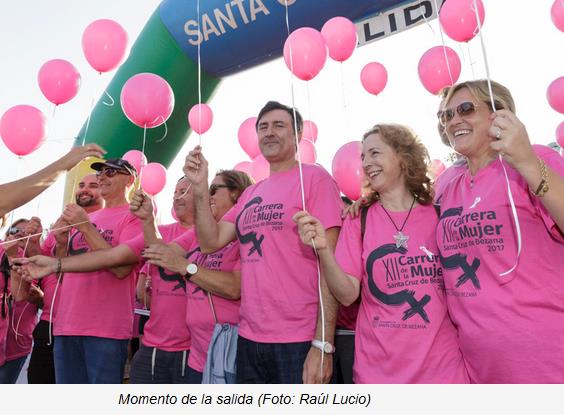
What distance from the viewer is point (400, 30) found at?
390cm

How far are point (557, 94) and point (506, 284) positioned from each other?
2467mm

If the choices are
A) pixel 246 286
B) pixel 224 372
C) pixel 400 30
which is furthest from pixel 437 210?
pixel 400 30

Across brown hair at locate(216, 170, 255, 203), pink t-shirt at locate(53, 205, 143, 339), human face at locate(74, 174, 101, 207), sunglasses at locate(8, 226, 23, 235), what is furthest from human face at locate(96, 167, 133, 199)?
sunglasses at locate(8, 226, 23, 235)

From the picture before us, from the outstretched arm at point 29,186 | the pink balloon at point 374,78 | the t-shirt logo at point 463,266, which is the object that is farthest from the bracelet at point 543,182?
the pink balloon at point 374,78

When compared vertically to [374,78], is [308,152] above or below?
below

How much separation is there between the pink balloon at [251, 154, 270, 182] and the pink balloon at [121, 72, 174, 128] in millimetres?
776

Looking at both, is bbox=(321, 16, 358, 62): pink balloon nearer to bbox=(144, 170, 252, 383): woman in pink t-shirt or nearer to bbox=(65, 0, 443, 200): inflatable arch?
bbox=(65, 0, 443, 200): inflatable arch

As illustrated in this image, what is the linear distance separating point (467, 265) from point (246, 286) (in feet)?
2.74

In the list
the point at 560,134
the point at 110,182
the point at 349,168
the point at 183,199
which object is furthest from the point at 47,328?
the point at 560,134

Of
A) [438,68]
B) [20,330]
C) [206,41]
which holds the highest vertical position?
[206,41]

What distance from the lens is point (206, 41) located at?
15.4 ft

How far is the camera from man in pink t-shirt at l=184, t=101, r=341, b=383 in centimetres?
152

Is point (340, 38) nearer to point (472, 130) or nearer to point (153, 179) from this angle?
point (153, 179)

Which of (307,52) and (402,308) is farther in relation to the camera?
(307,52)
